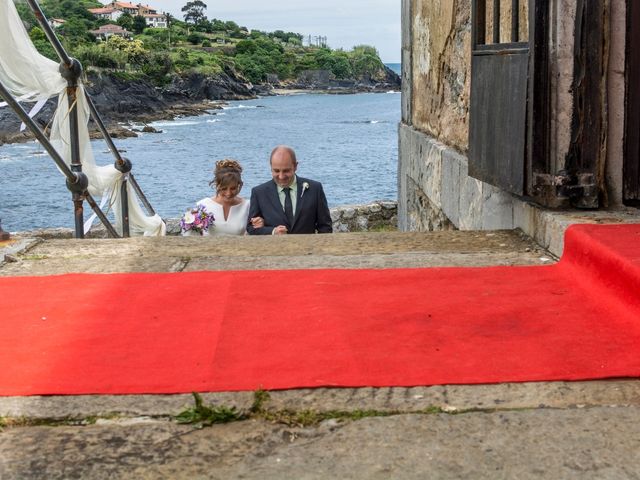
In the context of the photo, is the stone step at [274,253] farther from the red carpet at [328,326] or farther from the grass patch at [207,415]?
the grass patch at [207,415]

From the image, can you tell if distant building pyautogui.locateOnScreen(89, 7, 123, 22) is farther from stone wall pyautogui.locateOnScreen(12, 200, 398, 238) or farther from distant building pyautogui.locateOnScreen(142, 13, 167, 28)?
stone wall pyautogui.locateOnScreen(12, 200, 398, 238)

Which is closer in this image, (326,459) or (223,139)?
(326,459)

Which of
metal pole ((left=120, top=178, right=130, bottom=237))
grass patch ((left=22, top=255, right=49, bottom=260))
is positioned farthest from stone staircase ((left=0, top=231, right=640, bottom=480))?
metal pole ((left=120, top=178, right=130, bottom=237))

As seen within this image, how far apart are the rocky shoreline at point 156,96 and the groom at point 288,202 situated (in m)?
32.5

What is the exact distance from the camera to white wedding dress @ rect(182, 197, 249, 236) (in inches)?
237

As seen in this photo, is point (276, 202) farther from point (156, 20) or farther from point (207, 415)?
point (156, 20)

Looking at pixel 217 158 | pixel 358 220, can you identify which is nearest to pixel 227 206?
pixel 358 220

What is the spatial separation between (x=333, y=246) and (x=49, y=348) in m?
1.94

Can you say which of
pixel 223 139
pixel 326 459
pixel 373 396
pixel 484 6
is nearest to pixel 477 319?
pixel 373 396

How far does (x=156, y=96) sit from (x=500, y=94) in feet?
256

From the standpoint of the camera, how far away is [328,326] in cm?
306

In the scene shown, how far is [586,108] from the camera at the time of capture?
4238 mm

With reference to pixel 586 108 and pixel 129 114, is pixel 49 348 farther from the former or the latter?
pixel 129 114

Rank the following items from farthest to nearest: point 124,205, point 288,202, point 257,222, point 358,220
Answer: point 358,220 < point 124,205 < point 288,202 < point 257,222
